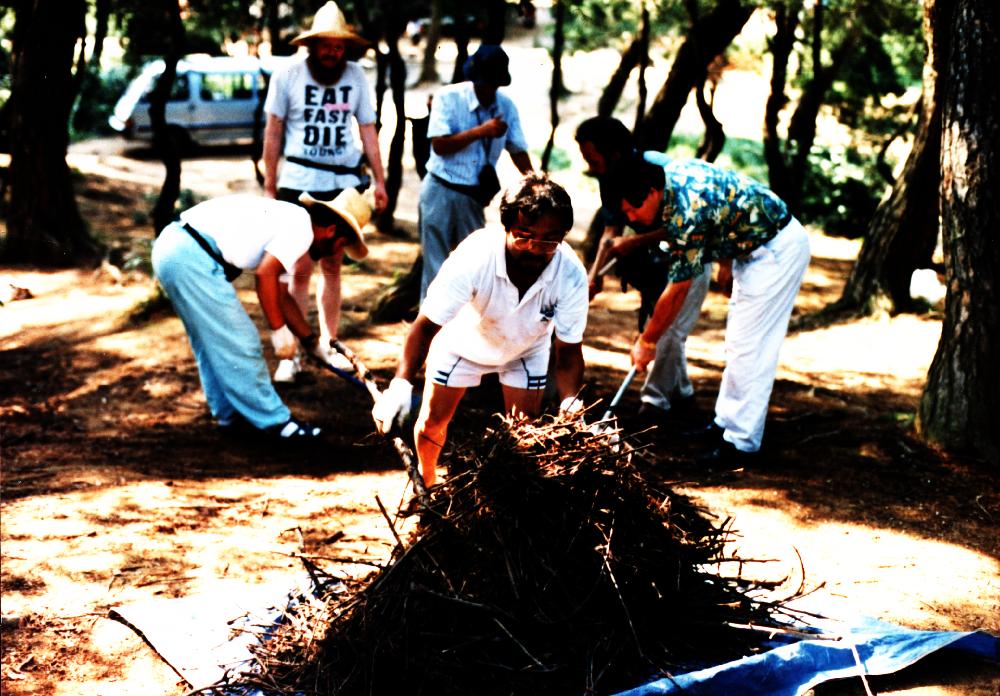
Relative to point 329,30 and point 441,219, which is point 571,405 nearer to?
point 441,219

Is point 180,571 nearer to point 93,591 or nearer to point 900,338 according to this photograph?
point 93,591

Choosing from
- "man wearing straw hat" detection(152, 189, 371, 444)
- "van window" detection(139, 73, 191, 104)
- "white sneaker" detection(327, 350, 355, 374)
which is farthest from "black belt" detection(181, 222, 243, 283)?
"van window" detection(139, 73, 191, 104)

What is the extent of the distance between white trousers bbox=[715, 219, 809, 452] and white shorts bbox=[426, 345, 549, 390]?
1296 millimetres

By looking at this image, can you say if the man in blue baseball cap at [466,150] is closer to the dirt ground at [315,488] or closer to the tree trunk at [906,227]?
the dirt ground at [315,488]

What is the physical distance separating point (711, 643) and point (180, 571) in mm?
2144

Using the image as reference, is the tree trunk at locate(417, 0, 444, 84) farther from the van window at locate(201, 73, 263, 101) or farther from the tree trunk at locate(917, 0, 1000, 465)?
the tree trunk at locate(917, 0, 1000, 465)

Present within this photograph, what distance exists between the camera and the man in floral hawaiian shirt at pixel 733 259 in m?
4.59

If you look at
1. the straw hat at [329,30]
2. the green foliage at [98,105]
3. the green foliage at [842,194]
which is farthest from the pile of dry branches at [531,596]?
the green foliage at [98,105]

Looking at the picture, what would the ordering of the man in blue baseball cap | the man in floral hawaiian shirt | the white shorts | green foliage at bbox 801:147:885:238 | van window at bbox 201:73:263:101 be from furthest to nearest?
van window at bbox 201:73:263:101 < green foliage at bbox 801:147:885:238 < the man in blue baseball cap < the man in floral hawaiian shirt < the white shorts

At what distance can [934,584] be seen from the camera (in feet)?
13.0

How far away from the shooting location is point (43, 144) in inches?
358

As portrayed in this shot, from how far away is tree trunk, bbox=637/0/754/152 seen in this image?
335 inches

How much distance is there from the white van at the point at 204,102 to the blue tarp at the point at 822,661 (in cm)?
1564

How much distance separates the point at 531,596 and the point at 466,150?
11.6ft
